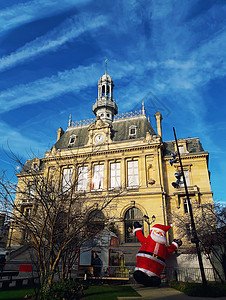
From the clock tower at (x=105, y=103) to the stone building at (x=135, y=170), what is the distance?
6.12 m

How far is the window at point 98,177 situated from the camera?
3193 cm

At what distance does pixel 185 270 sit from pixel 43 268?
12.8m

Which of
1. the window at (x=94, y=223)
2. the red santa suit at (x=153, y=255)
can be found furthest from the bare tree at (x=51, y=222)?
the red santa suit at (x=153, y=255)

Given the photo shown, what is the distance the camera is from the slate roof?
117 ft

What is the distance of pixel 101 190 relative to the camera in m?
31.9

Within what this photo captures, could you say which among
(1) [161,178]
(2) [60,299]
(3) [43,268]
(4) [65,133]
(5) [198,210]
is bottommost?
(2) [60,299]

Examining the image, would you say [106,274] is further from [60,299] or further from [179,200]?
[179,200]

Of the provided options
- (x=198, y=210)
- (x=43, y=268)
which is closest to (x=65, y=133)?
(x=198, y=210)

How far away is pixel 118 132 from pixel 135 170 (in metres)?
7.83

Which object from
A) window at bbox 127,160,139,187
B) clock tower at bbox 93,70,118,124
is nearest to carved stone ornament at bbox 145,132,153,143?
window at bbox 127,160,139,187

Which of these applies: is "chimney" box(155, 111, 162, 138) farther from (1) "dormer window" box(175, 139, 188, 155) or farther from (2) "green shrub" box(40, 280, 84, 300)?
(2) "green shrub" box(40, 280, 84, 300)

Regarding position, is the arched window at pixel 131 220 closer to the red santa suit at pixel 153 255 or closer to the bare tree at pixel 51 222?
the red santa suit at pixel 153 255

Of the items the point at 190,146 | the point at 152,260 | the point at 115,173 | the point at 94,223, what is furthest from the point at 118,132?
the point at 152,260

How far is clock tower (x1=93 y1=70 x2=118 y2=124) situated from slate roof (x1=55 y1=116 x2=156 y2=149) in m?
5.96
